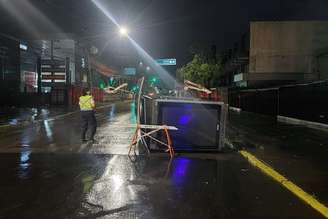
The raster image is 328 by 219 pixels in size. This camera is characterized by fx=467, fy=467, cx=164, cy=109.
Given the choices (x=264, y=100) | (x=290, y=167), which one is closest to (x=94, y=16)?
(x=264, y=100)

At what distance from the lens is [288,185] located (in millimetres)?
8203

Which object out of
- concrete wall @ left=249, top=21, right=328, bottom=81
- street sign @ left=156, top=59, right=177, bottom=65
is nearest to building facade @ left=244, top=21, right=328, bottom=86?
concrete wall @ left=249, top=21, right=328, bottom=81

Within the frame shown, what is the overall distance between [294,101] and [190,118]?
1218cm

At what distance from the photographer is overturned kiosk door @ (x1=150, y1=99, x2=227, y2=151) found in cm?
1179

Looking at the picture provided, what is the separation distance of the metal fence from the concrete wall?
54.6ft

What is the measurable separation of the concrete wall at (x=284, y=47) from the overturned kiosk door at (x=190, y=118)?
3821 cm

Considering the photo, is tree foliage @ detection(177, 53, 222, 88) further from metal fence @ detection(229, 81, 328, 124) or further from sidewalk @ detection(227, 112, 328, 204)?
sidewalk @ detection(227, 112, 328, 204)

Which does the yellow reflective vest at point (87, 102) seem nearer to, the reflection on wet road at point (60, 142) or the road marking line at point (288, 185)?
the reflection on wet road at point (60, 142)

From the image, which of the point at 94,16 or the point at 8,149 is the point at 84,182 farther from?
the point at 94,16

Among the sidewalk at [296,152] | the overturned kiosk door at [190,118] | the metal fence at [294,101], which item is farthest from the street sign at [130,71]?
the overturned kiosk door at [190,118]

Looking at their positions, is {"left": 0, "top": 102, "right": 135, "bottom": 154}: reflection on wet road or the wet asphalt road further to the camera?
{"left": 0, "top": 102, "right": 135, "bottom": 154}: reflection on wet road

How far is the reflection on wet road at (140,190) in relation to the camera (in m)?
6.31

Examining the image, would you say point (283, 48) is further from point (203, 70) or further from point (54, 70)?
point (54, 70)

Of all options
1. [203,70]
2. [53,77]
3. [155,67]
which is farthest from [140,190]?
[155,67]
